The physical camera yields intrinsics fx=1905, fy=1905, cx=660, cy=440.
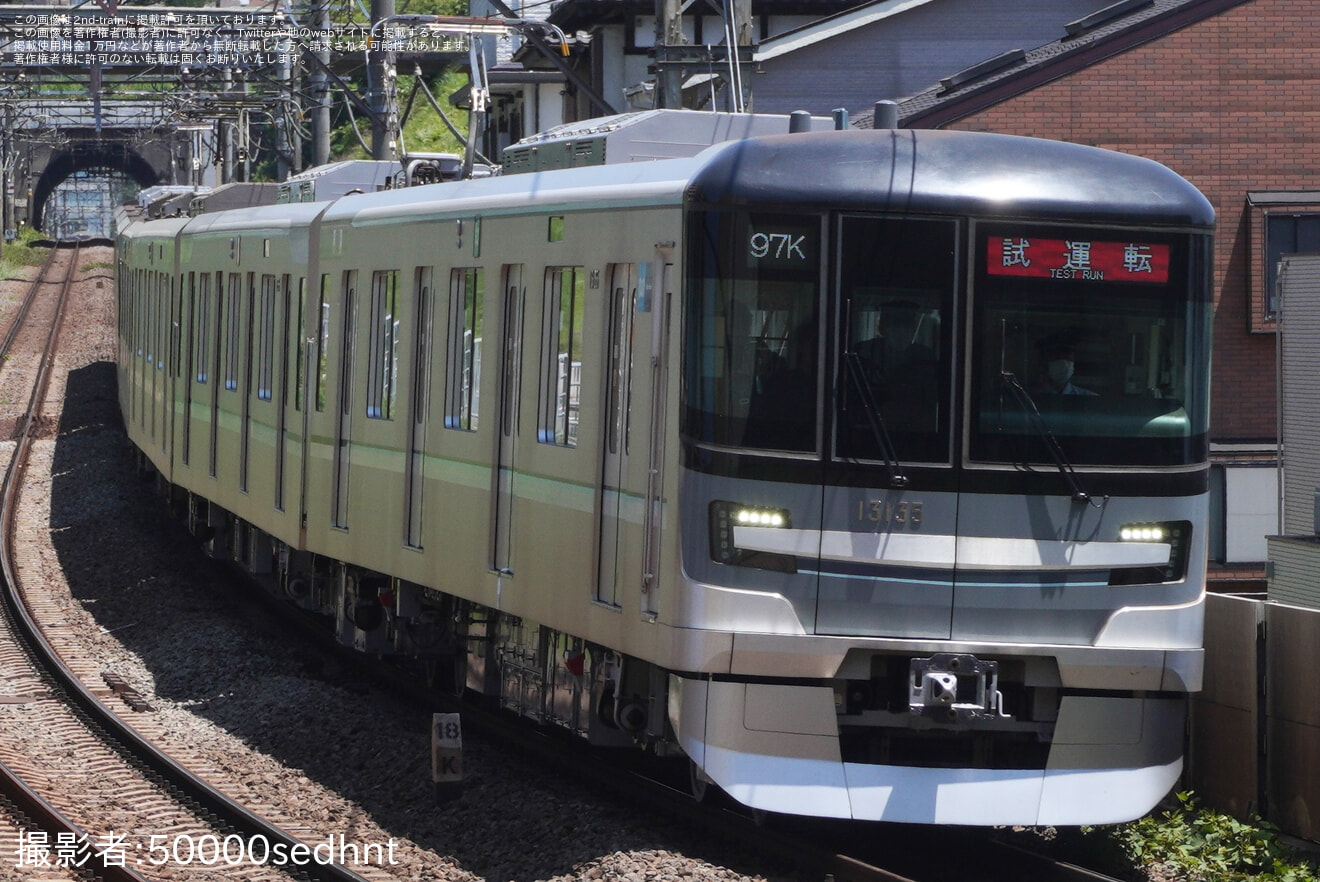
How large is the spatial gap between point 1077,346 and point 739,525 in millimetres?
1444

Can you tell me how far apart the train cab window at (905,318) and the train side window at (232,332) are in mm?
8232

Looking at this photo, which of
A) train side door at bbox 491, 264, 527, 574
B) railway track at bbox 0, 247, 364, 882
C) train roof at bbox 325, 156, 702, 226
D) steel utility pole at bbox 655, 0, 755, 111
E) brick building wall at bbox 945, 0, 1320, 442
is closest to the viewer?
train roof at bbox 325, 156, 702, 226

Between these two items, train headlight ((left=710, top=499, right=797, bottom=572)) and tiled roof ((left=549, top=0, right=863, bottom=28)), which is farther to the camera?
tiled roof ((left=549, top=0, right=863, bottom=28))

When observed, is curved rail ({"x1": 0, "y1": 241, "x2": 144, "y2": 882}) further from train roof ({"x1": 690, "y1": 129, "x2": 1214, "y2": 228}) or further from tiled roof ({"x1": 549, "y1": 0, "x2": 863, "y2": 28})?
tiled roof ({"x1": 549, "y1": 0, "x2": 863, "y2": 28})

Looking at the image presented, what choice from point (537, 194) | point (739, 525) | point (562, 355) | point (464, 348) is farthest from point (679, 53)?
point (739, 525)

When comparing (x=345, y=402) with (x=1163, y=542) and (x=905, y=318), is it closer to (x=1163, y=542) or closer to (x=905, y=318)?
(x=905, y=318)

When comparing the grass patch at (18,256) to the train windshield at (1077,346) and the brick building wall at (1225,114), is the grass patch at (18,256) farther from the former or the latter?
the train windshield at (1077,346)

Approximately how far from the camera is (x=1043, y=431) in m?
7.11

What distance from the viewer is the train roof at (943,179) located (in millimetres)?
7074

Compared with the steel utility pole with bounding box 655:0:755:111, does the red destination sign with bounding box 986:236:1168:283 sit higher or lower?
lower

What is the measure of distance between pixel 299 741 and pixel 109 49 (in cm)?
3052

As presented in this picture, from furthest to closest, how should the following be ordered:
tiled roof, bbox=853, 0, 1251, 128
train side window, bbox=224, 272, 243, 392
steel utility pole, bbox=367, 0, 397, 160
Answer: steel utility pole, bbox=367, 0, 397, 160 < tiled roof, bbox=853, 0, 1251, 128 < train side window, bbox=224, 272, 243, 392

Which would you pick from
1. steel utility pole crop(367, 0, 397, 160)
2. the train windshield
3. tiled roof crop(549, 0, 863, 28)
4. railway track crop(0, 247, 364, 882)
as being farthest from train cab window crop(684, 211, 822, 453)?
tiled roof crop(549, 0, 863, 28)

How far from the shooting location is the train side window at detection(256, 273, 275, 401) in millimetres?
13266
